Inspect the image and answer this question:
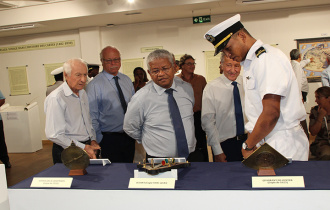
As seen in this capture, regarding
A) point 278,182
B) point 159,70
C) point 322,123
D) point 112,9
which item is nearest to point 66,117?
point 159,70

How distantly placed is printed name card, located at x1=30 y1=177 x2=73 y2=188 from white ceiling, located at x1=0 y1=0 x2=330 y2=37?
456cm

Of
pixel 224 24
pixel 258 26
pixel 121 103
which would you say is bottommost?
pixel 121 103

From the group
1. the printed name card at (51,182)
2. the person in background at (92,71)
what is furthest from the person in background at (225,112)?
the person in background at (92,71)

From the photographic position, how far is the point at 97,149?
2.38m

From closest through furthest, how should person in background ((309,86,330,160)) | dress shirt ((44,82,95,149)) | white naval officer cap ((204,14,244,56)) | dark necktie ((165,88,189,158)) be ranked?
1. white naval officer cap ((204,14,244,56))
2. dark necktie ((165,88,189,158))
3. dress shirt ((44,82,95,149))
4. person in background ((309,86,330,160))

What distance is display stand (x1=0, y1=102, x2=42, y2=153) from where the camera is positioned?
690 cm

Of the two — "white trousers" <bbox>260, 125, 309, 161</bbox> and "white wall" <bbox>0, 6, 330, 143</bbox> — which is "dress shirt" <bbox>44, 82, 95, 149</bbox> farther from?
"white wall" <bbox>0, 6, 330, 143</bbox>

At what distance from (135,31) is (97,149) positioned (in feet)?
17.5

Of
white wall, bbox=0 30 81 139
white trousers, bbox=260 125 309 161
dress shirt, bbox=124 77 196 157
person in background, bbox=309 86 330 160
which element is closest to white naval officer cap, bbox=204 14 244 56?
white trousers, bbox=260 125 309 161

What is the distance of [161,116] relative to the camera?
7.06 ft

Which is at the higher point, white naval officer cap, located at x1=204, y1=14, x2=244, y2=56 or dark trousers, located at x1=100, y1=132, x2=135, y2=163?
white naval officer cap, located at x1=204, y1=14, x2=244, y2=56

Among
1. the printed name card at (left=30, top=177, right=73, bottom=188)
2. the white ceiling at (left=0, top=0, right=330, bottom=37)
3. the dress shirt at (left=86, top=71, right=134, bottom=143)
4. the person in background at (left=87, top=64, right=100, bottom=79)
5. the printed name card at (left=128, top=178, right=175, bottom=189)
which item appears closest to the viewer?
the printed name card at (left=128, top=178, right=175, bottom=189)

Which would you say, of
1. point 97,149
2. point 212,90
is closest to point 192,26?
point 212,90

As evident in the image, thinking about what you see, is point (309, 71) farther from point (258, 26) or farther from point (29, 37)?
point (29, 37)
